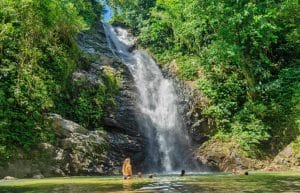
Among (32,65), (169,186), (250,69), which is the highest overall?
(250,69)

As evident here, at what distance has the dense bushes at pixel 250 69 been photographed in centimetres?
2680

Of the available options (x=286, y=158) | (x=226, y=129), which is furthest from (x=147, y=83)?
→ (x=286, y=158)

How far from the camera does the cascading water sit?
26.4 meters

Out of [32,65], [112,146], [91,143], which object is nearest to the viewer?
[91,143]

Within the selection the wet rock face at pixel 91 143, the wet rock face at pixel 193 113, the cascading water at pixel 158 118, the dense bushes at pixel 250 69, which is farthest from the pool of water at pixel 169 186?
the wet rock face at pixel 193 113

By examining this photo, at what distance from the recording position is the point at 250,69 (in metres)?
29.5

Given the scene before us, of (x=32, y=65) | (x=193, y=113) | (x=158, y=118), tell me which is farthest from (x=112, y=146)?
(x=193, y=113)

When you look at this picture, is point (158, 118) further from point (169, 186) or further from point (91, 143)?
point (169, 186)

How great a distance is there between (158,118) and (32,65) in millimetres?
8588

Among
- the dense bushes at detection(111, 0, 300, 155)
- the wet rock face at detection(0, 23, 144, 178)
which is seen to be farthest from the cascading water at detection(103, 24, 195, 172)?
the dense bushes at detection(111, 0, 300, 155)

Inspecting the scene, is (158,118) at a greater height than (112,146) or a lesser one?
greater

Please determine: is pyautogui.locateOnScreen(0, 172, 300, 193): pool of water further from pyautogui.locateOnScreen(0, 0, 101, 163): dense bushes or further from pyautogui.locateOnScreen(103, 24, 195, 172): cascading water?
pyautogui.locateOnScreen(103, 24, 195, 172): cascading water

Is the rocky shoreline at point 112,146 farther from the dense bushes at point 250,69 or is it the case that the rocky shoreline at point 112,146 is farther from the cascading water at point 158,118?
the dense bushes at point 250,69

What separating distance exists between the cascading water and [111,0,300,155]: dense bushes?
6.45 feet
